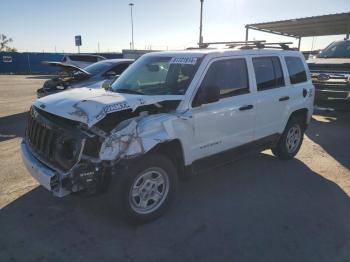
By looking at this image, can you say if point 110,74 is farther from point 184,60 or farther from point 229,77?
point 229,77

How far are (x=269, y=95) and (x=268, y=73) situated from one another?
1.15 ft

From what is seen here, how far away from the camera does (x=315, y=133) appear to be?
824 centimetres

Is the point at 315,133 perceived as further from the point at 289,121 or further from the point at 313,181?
the point at 313,181

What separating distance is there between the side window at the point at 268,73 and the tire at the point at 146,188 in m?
2.04

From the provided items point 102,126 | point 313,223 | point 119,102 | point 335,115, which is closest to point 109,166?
point 102,126

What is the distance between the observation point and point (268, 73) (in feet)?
16.9

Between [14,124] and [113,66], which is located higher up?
[113,66]

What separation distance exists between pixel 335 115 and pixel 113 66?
7.01m

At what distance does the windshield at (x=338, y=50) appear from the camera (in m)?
10.9

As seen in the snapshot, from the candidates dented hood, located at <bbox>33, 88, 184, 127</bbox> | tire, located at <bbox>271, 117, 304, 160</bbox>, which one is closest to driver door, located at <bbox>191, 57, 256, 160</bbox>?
dented hood, located at <bbox>33, 88, 184, 127</bbox>

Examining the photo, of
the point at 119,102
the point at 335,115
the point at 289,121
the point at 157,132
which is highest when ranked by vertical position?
the point at 119,102

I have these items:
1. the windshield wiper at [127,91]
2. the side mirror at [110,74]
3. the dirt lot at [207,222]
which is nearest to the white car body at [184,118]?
the windshield wiper at [127,91]

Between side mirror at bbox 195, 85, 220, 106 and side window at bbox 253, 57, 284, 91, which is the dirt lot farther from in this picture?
side window at bbox 253, 57, 284, 91

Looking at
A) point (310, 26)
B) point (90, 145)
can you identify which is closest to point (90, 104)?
point (90, 145)
